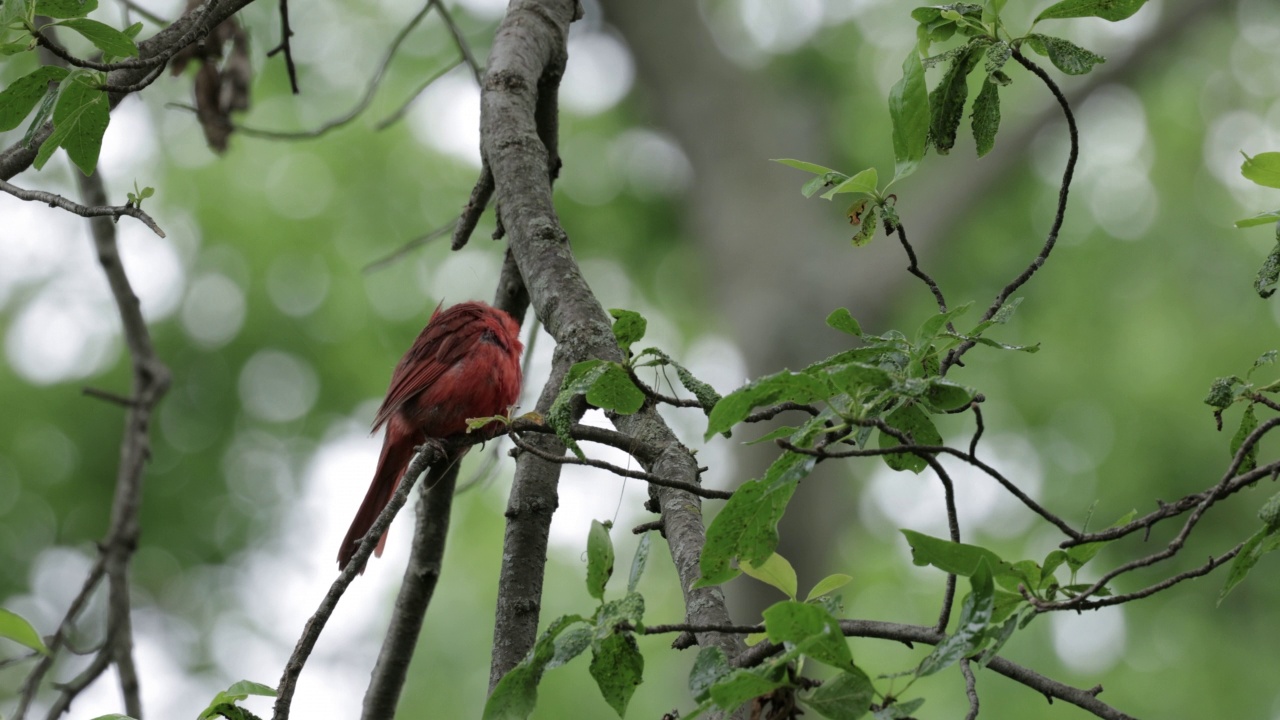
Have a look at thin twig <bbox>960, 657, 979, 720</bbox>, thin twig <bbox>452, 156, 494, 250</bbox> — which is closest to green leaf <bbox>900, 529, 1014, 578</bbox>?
thin twig <bbox>960, 657, 979, 720</bbox>

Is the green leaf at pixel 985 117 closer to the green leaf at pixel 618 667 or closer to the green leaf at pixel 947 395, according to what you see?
the green leaf at pixel 947 395

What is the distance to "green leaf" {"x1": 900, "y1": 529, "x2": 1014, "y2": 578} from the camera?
1360mm

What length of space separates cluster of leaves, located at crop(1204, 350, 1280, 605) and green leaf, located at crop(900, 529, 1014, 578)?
343 millimetres

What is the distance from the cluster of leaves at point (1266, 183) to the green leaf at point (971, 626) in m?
0.68

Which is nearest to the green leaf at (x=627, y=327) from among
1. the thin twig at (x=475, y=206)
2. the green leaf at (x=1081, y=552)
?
the green leaf at (x=1081, y=552)

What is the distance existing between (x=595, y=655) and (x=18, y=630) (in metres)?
0.91

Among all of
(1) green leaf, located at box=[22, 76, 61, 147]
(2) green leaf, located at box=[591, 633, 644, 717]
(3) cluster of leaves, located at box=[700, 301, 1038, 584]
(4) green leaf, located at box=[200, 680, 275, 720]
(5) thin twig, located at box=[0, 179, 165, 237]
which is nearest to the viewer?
(3) cluster of leaves, located at box=[700, 301, 1038, 584]

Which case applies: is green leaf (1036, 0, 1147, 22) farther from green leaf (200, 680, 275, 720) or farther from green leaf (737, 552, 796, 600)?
green leaf (200, 680, 275, 720)

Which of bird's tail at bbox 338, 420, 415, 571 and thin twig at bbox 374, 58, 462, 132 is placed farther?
bird's tail at bbox 338, 420, 415, 571

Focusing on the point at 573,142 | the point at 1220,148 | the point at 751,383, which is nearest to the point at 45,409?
the point at 573,142

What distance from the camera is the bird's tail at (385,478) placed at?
13.5 ft

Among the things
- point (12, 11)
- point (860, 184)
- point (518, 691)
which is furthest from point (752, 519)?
point (12, 11)

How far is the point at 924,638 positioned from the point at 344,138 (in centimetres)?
1059

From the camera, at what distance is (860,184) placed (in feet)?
5.39
